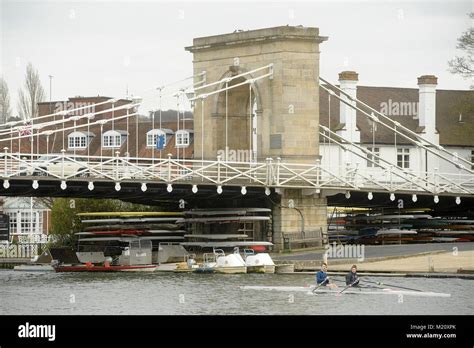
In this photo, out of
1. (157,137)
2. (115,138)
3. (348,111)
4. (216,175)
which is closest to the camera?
(216,175)

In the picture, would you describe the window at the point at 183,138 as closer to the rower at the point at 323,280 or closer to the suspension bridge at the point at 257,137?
the suspension bridge at the point at 257,137

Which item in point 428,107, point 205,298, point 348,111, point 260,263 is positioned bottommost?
point 205,298

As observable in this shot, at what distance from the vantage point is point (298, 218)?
279 feet

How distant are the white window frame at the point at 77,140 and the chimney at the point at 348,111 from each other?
23.4 meters

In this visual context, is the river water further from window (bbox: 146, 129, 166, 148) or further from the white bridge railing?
window (bbox: 146, 129, 166, 148)

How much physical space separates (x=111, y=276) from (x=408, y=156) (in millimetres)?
36253

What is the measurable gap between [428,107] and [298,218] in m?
24.7

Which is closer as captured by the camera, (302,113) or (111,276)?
(111,276)

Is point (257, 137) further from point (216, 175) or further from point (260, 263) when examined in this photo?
point (260, 263)

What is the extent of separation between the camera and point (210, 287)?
222 feet

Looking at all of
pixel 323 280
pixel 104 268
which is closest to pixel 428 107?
pixel 104 268
